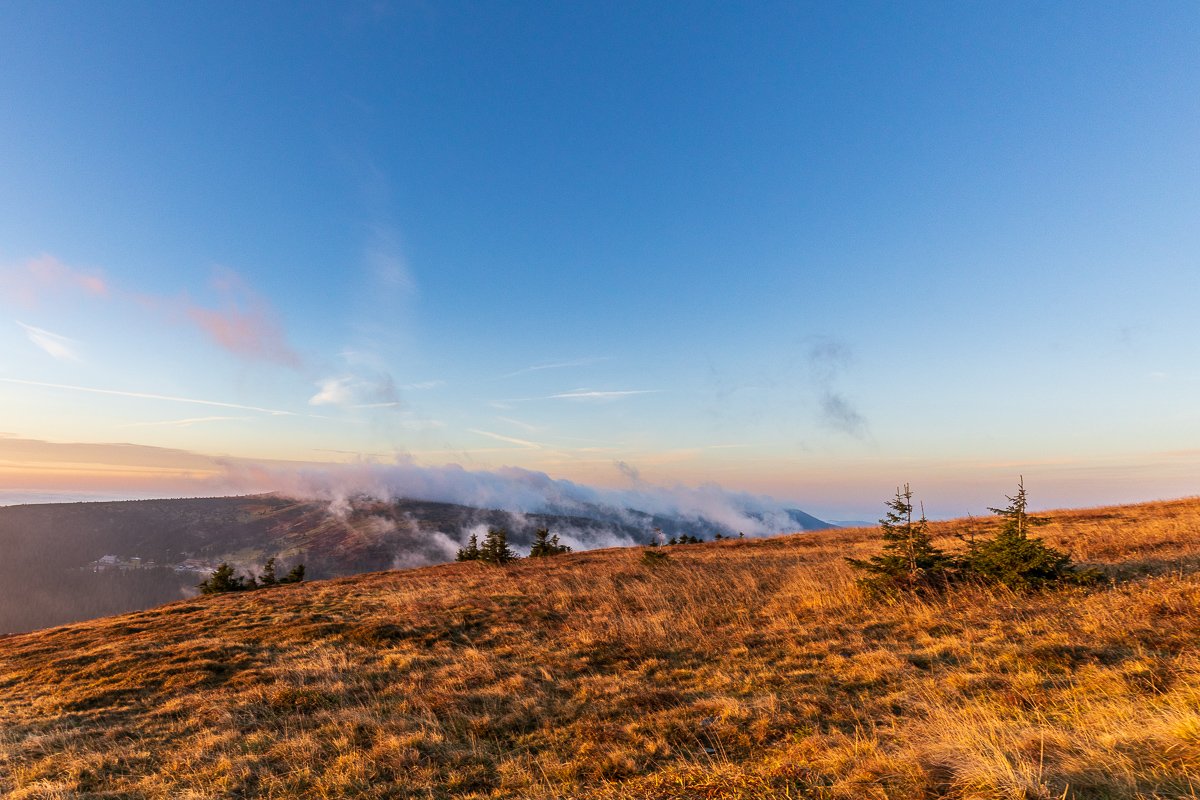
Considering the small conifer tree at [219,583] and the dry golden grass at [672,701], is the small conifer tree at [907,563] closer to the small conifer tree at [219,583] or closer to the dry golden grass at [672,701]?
the dry golden grass at [672,701]

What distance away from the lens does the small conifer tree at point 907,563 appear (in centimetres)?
1245

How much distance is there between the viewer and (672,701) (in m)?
7.74

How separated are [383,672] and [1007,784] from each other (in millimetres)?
11526

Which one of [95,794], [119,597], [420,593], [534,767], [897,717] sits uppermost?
[897,717]

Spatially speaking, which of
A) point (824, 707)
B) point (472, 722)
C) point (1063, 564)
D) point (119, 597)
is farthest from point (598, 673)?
point (119, 597)

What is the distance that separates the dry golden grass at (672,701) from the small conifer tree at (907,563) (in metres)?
0.65

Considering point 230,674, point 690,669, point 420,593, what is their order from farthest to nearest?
point 420,593 < point 230,674 < point 690,669

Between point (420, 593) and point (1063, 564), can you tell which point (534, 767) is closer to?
point (1063, 564)

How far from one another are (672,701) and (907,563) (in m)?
→ 8.79

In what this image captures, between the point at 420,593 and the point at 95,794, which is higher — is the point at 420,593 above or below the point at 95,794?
below

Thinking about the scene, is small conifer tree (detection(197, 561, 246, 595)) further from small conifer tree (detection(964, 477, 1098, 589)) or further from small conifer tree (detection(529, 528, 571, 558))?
small conifer tree (detection(964, 477, 1098, 589))

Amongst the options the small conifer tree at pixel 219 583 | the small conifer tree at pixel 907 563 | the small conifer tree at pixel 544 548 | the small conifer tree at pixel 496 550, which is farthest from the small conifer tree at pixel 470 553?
the small conifer tree at pixel 907 563

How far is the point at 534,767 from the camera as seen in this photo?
19.5 feet

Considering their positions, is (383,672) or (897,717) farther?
(383,672)
